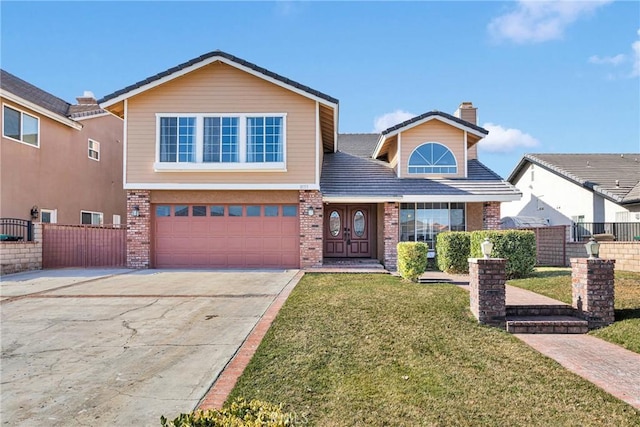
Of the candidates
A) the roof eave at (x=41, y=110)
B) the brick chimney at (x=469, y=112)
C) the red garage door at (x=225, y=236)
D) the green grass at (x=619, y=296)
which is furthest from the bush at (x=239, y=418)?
the brick chimney at (x=469, y=112)

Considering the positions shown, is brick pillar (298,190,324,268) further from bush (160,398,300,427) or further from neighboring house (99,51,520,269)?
bush (160,398,300,427)

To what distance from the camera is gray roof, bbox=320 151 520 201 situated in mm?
14531

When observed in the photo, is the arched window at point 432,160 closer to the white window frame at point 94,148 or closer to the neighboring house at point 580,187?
the neighboring house at point 580,187

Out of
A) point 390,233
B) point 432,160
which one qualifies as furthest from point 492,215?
point 390,233

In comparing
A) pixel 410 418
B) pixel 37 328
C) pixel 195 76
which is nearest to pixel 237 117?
pixel 195 76

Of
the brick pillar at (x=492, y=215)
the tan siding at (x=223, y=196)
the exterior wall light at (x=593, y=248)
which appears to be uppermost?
the tan siding at (x=223, y=196)

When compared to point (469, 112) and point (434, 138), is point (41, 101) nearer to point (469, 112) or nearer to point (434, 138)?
point (434, 138)

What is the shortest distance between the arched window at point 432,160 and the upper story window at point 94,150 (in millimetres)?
15520

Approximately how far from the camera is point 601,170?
71.3 ft

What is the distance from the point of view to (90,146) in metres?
19.8

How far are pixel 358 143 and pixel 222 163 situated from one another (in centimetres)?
969

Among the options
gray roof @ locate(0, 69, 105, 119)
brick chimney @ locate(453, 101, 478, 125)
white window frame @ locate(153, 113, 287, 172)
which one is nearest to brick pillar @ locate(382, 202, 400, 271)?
white window frame @ locate(153, 113, 287, 172)

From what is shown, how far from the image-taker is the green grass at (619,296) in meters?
6.07

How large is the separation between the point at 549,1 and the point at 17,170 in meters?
19.0
